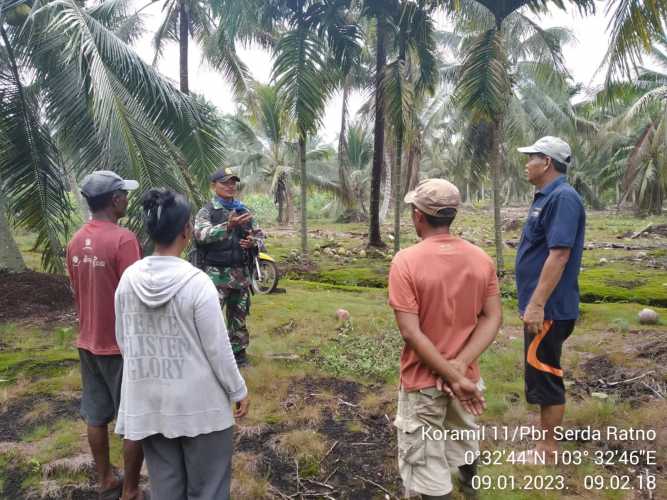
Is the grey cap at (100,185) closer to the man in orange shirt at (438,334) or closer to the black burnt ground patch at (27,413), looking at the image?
the man in orange shirt at (438,334)

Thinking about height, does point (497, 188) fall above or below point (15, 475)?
above

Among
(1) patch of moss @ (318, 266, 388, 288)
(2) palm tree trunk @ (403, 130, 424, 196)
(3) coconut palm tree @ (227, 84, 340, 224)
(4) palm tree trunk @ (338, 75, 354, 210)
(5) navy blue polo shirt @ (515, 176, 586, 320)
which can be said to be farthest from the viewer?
(3) coconut palm tree @ (227, 84, 340, 224)

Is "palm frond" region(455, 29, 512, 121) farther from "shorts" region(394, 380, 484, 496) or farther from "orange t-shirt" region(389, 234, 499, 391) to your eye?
"shorts" region(394, 380, 484, 496)

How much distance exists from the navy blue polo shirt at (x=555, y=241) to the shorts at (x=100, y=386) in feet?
7.97

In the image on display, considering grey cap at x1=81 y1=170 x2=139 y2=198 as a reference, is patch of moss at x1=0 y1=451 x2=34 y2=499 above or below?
below

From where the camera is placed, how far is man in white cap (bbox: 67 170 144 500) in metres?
2.58

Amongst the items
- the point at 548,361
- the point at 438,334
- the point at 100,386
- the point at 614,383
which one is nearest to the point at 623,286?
the point at 614,383

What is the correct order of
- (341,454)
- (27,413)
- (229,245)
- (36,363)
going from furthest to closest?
(36,363) → (229,245) → (27,413) → (341,454)

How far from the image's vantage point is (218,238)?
4.17 m

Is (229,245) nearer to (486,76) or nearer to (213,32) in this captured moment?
(486,76)

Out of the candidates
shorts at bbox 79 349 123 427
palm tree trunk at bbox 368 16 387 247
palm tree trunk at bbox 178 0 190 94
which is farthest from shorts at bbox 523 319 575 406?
palm tree trunk at bbox 178 0 190 94

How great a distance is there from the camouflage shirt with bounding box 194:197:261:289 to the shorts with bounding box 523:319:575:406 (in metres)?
2.52

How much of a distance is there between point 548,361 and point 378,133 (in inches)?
397

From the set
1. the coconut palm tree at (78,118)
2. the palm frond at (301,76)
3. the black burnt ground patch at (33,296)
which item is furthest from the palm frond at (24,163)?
the palm frond at (301,76)
